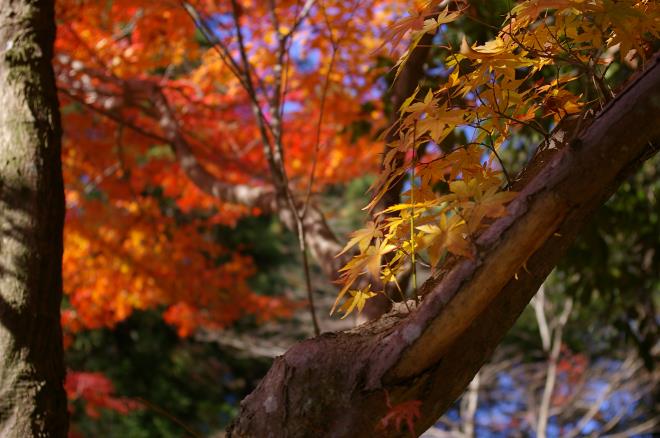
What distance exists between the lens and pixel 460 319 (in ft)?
3.40

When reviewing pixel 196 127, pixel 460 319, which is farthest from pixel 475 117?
pixel 196 127

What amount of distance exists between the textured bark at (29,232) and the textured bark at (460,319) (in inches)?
24.9

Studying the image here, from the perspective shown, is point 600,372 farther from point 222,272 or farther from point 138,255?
point 138,255

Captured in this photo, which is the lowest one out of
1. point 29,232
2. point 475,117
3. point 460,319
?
point 460,319

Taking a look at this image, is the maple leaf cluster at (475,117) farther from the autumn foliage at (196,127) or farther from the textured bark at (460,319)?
the autumn foliage at (196,127)

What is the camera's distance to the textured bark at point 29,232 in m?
1.57

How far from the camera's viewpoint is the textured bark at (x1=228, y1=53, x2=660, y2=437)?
1.01 metres

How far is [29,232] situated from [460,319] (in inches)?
44.2

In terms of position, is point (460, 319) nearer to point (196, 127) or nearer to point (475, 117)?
point (475, 117)

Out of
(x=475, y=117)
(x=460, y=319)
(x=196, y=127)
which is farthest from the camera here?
(x=196, y=127)

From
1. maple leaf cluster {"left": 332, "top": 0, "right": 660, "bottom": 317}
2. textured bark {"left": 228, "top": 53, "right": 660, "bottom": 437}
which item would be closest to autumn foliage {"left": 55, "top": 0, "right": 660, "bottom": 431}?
maple leaf cluster {"left": 332, "top": 0, "right": 660, "bottom": 317}

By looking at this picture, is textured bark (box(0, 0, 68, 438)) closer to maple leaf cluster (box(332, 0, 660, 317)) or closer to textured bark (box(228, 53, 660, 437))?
textured bark (box(228, 53, 660, 437))

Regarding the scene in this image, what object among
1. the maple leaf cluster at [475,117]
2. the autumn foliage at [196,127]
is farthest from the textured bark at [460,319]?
the autumn foliage at [196,127]

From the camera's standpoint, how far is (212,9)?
600 centimetres
